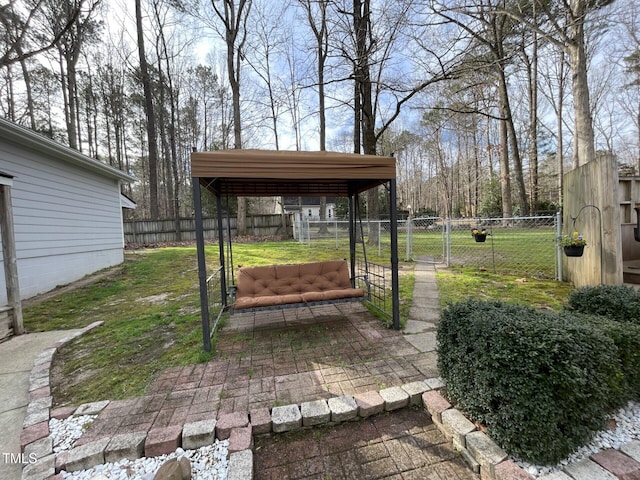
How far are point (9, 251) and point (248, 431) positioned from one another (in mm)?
4238

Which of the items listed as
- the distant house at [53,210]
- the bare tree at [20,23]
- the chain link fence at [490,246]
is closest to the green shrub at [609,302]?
the chain link fence at [490,246]

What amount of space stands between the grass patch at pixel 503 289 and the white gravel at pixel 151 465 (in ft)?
10.8

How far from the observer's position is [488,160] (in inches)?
854

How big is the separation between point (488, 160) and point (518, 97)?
184 inches

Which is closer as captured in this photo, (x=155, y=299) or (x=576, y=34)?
(x=155, y=299)

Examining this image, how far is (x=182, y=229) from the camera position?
1725cm

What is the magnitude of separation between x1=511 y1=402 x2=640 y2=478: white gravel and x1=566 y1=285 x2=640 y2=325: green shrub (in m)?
0.65

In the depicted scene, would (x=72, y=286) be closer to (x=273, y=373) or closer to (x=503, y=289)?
(x=273, y=373)

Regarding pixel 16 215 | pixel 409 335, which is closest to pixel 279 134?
pixel 16 215

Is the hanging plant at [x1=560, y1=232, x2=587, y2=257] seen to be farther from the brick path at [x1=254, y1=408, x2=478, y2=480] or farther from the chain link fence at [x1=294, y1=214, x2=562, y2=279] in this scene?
the brick path at [x1=254, y1=408, x2=478, y2=480]

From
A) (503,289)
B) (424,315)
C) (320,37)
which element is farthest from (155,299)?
(320,37)

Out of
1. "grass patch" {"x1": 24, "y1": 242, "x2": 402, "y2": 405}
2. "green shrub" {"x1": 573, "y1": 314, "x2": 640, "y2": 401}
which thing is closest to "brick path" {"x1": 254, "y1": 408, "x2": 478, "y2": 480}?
"green shrub" {"x1": 573, "y1": 314, "x2": 640, "y2": 401}

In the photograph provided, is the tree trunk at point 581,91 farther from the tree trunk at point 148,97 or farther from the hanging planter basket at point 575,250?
the tree trunk at point 148,97

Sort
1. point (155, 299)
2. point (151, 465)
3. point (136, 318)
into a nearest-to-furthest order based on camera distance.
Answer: point (151, 465), point (136, 318), point (155, 299)
